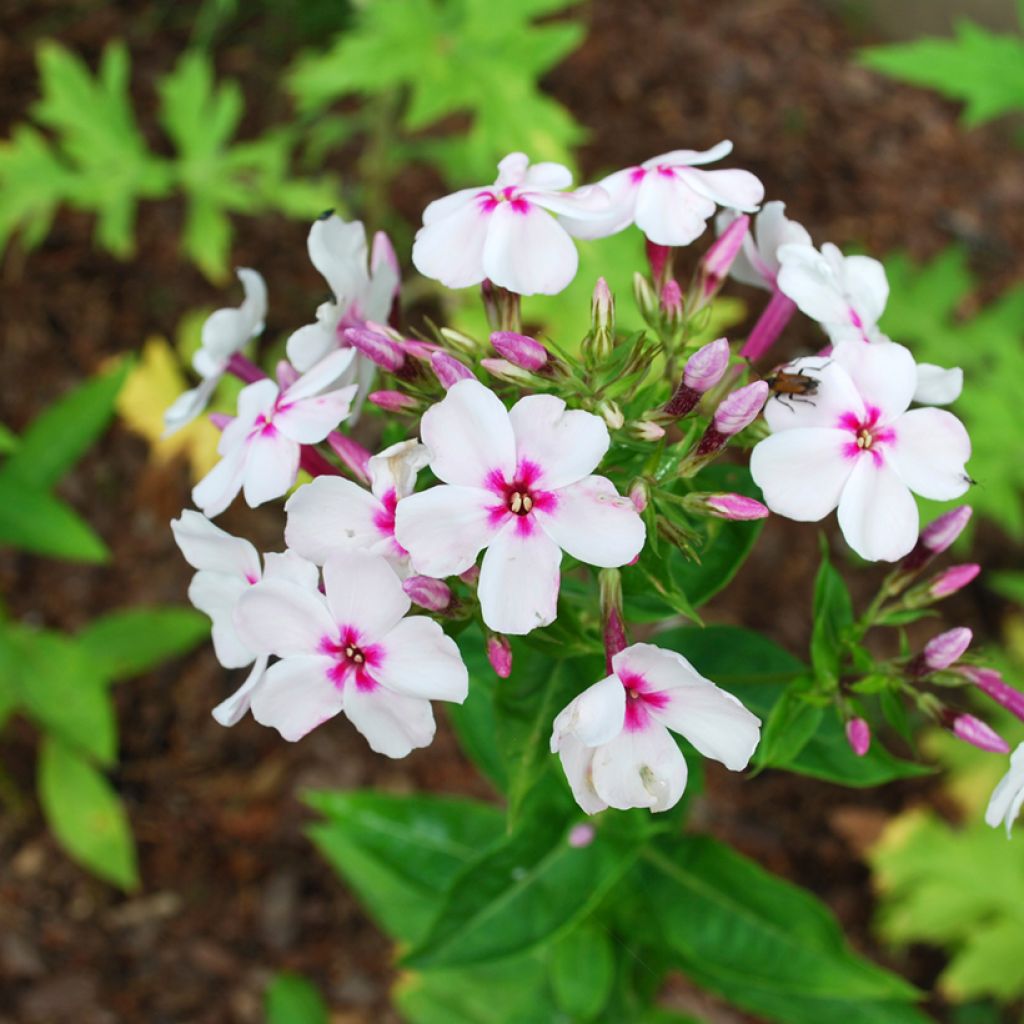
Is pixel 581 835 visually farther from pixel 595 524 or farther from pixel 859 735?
pixel 595 524

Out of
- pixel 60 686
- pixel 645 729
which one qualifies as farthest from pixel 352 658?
pixel 60 686

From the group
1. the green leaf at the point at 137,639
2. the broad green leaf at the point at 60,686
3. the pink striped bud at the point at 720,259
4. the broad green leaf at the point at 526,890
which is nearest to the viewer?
the pink striped bud at the point at 720,259

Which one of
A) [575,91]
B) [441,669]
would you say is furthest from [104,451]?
[441,669]

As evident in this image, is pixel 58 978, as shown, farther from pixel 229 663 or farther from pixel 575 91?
pixel 575 91

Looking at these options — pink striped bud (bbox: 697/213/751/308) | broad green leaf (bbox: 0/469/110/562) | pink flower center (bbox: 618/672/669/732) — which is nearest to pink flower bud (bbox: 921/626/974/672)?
pink flower center (bbox: 618/672/669/732)

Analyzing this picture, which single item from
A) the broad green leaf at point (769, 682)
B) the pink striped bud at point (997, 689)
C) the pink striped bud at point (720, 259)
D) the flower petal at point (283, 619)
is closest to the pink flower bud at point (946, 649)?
the pink striped bud at point (997, 689)

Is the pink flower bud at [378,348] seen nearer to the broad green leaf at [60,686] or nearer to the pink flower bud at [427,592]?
the pink flower bud at [427,592]
